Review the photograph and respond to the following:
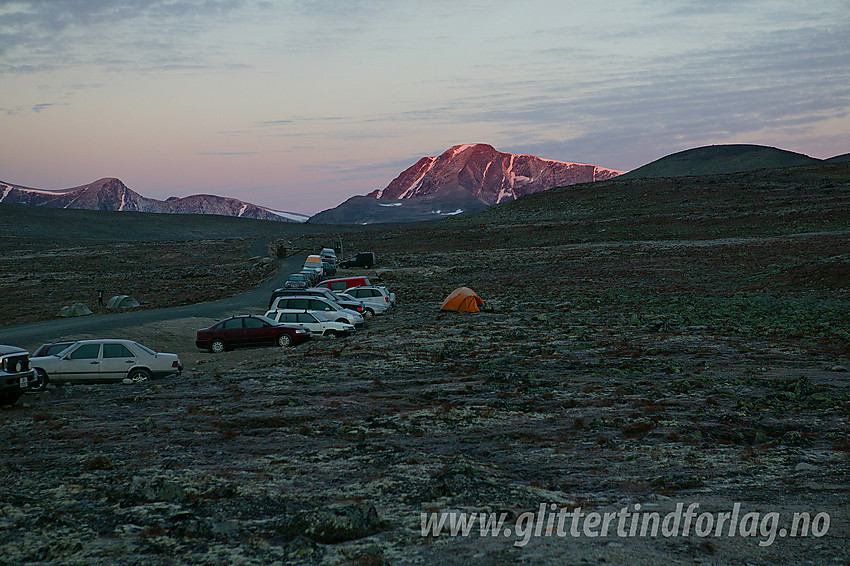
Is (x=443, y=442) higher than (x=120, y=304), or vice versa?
(x=120, y=304)

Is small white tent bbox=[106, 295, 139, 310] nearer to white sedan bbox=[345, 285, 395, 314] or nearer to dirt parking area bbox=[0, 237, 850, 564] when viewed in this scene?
white sedan bbox=[345, 285, 395, 314]

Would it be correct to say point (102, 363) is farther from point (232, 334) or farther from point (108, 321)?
point (108, 321)

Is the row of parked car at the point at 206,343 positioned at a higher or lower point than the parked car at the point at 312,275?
lower

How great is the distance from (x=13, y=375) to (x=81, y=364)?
366cm

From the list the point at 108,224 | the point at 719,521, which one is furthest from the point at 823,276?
the point at 108,224

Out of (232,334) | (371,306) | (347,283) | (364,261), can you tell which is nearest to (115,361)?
(232,334)

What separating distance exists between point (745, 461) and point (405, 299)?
30.2 m

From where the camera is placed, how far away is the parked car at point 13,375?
45.5 ft

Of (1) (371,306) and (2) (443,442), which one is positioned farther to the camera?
(1) (371,306)

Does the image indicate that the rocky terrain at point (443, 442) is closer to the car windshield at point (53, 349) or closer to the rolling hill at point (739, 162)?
the car windshield at point (53, 349)

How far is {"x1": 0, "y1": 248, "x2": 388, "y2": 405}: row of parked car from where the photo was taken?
14616 mm

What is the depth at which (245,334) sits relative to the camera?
80.9ft

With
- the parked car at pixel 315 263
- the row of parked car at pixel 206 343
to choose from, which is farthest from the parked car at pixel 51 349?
the parked car at pixel 315 263

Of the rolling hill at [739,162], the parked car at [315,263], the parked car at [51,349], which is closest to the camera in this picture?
the parked car at [51,349]
